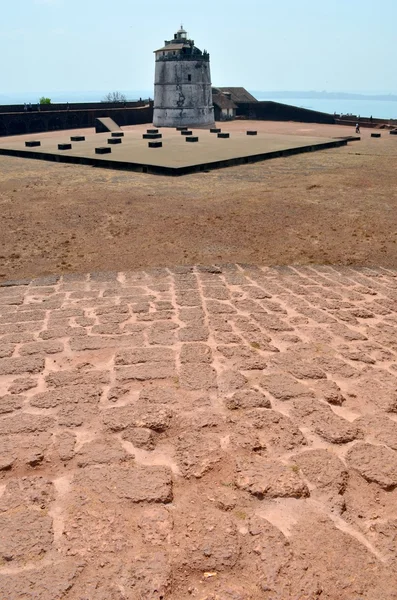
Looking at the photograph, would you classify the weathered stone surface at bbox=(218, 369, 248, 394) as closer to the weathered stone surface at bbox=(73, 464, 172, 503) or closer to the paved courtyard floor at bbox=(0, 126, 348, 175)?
Answer: the weathered stone surface at bbox=(73, 464, 172, 503)

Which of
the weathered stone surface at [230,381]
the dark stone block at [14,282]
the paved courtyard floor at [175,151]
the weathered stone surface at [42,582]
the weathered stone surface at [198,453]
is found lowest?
the dark stone block at [14,282]

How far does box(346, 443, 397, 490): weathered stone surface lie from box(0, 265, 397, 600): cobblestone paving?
11 millimetres

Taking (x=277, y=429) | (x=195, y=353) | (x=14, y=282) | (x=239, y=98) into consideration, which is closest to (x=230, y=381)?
(x=195, y=353)

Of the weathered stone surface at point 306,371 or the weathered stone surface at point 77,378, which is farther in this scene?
the weathered stone surface at point 306,371

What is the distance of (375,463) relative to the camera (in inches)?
127

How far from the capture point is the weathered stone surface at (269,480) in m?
2.95

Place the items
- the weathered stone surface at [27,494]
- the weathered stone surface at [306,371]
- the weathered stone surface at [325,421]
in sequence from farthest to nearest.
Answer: the weathered stone surface at [306,371], the weathered stone surface at [325,421], the weathered stone surface at [27,494]

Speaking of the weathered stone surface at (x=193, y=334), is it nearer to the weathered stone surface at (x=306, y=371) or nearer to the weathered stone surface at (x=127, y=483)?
the weathered stone surface at (x=306, y=371)

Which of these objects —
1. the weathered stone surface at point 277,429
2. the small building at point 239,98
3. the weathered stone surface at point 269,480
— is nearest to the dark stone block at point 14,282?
the weathered stone surface at point 277,429

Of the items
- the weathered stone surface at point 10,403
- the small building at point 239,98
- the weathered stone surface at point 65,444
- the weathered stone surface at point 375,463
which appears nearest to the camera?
the weathered stone surface at point 375,463

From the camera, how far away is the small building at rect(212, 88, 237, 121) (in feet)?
142

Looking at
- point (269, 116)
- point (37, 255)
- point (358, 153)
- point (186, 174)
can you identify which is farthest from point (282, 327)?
point (269, 116)

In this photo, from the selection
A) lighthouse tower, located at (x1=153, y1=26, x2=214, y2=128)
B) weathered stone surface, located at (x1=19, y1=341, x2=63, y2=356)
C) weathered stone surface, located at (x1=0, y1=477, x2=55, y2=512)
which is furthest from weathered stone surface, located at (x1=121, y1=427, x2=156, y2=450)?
lighthouse tower, located at (x1=153, y1=26, x2=214, y2=128)

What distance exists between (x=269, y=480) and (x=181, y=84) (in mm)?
36853
